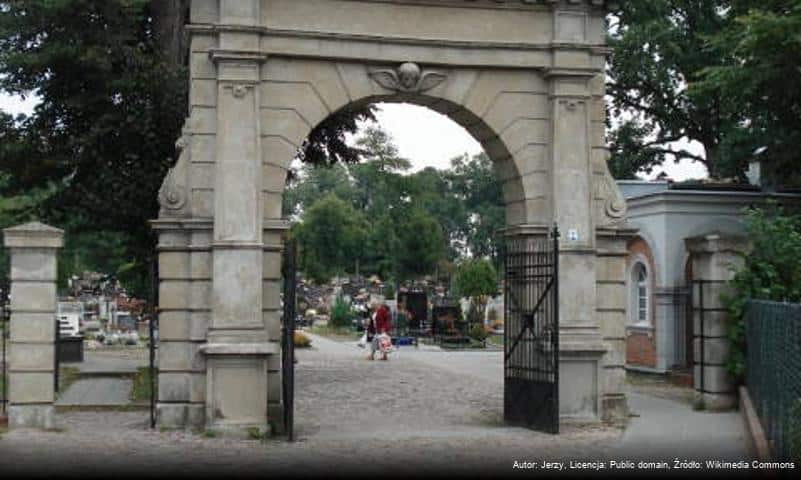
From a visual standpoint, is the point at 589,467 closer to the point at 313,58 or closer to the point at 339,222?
the point at 313,58

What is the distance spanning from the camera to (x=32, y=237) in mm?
13727

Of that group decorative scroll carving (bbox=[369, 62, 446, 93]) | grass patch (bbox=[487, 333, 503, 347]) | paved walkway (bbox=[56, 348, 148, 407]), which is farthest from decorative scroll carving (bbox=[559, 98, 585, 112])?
grass patch (bbox=[487, 333, 503, 347])

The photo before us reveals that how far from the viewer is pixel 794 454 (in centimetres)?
935

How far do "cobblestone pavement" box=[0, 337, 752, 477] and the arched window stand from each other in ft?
29.8

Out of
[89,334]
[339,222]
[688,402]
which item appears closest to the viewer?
[688,402]

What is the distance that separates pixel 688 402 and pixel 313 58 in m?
8.69

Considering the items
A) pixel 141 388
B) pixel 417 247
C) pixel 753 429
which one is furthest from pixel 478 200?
pixel 753 429

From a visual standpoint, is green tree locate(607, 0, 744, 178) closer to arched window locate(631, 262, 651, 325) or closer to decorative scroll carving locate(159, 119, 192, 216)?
arched window locate(631, 262, 651, 325)

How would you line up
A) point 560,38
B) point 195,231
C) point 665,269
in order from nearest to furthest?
point 195,231
point 560,38
point 665,269

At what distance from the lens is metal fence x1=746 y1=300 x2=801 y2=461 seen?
952 cm

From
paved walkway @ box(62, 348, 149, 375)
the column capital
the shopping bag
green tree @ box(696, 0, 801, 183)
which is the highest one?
green tree @ box(696, 0, 801, 183)

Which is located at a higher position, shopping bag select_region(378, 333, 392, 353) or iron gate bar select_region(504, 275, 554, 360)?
iron gate bar select_region(504, 275, 554, 360)

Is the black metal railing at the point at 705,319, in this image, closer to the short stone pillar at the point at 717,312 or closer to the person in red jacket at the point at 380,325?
the short stone pillar at the point at 717,312

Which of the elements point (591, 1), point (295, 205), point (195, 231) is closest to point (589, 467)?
point (195, 231)
